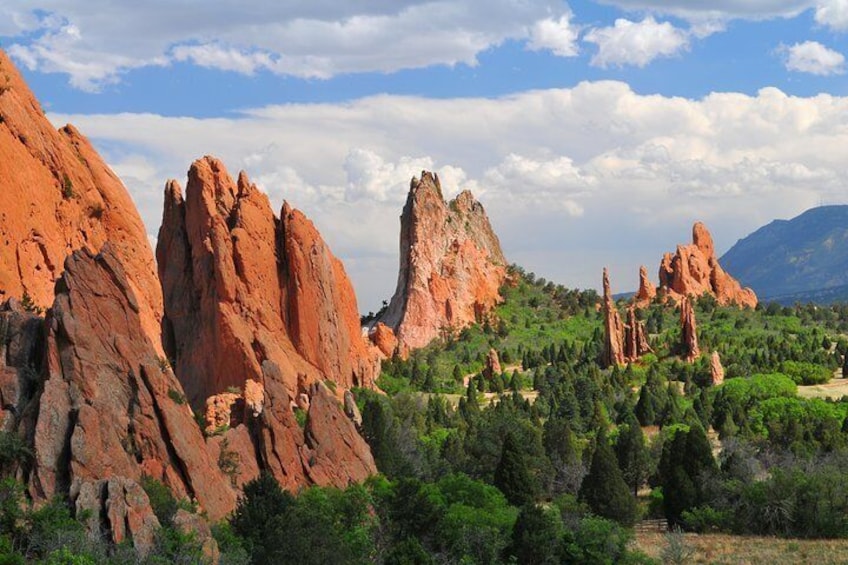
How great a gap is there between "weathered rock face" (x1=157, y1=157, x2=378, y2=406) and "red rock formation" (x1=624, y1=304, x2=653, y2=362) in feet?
161

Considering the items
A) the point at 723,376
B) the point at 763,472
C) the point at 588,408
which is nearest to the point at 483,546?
the point at 763,472

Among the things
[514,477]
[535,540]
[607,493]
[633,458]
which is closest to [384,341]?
[633,458]

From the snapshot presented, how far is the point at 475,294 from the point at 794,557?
341 feet

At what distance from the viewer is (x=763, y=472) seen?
A: 7069cm

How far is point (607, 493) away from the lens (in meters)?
60.7

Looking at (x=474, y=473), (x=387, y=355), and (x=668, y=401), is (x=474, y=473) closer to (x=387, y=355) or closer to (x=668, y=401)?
(x=668, y=401)

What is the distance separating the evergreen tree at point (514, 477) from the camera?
2393 inches

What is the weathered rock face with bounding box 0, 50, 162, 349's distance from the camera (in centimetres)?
4956

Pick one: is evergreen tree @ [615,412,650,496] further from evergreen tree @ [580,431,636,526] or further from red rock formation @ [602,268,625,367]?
red rock formation @ [602,268,625,367]

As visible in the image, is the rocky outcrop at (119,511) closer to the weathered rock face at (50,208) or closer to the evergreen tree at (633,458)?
the weathered rock face at (50,208)

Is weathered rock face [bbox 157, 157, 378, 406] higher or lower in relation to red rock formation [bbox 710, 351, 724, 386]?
higher

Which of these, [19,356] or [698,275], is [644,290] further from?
[19,356]

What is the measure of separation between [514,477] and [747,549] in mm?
12416


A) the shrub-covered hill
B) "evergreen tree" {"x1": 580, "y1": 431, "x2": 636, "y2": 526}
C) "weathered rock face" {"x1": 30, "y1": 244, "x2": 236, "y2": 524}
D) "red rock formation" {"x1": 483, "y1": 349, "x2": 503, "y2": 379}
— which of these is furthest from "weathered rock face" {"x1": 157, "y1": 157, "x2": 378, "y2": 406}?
"red rock formation" {"x1": 483, "y1": 349, "x2": 503, "y2": 379}
